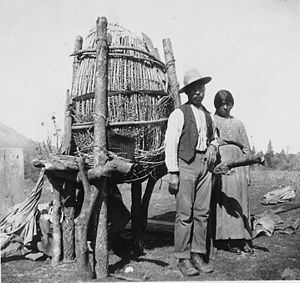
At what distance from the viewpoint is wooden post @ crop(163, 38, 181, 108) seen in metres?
4.73

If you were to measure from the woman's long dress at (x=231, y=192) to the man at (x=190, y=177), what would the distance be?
0.79m

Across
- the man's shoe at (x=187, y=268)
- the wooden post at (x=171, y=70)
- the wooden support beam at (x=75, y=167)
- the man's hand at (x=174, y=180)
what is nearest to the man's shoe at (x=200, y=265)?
the man's shoe at (x=187, y=268)

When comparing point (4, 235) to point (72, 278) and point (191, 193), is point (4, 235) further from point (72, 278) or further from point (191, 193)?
point (191, 193)

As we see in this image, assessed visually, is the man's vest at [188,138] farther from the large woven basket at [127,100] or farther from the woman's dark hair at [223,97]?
the woman's dark hair at [223,97]

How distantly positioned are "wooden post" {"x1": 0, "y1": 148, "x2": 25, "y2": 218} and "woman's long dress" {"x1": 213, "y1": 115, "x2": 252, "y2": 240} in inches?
130

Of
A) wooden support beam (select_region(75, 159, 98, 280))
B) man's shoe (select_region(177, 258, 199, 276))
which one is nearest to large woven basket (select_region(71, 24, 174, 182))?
wooden support beam (select_region(75, 159, 98, 280))

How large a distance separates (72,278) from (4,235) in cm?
144

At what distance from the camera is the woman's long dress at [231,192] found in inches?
197

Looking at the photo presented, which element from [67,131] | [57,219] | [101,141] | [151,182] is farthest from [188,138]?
[57,219]

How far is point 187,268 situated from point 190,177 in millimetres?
997

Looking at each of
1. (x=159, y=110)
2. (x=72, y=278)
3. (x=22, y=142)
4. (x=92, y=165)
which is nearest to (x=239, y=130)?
(x=159, y=110)

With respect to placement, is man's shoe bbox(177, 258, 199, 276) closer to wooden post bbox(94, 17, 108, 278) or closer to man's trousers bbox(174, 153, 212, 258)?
man's trousers bbox(174, 153, 212, 258)

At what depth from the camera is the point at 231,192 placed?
5035mm

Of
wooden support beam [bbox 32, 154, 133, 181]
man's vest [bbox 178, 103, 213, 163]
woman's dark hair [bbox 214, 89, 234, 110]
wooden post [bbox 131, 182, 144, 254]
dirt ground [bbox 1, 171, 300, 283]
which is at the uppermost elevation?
woman's dark hair [bbox 214, 89, 234, 110]
